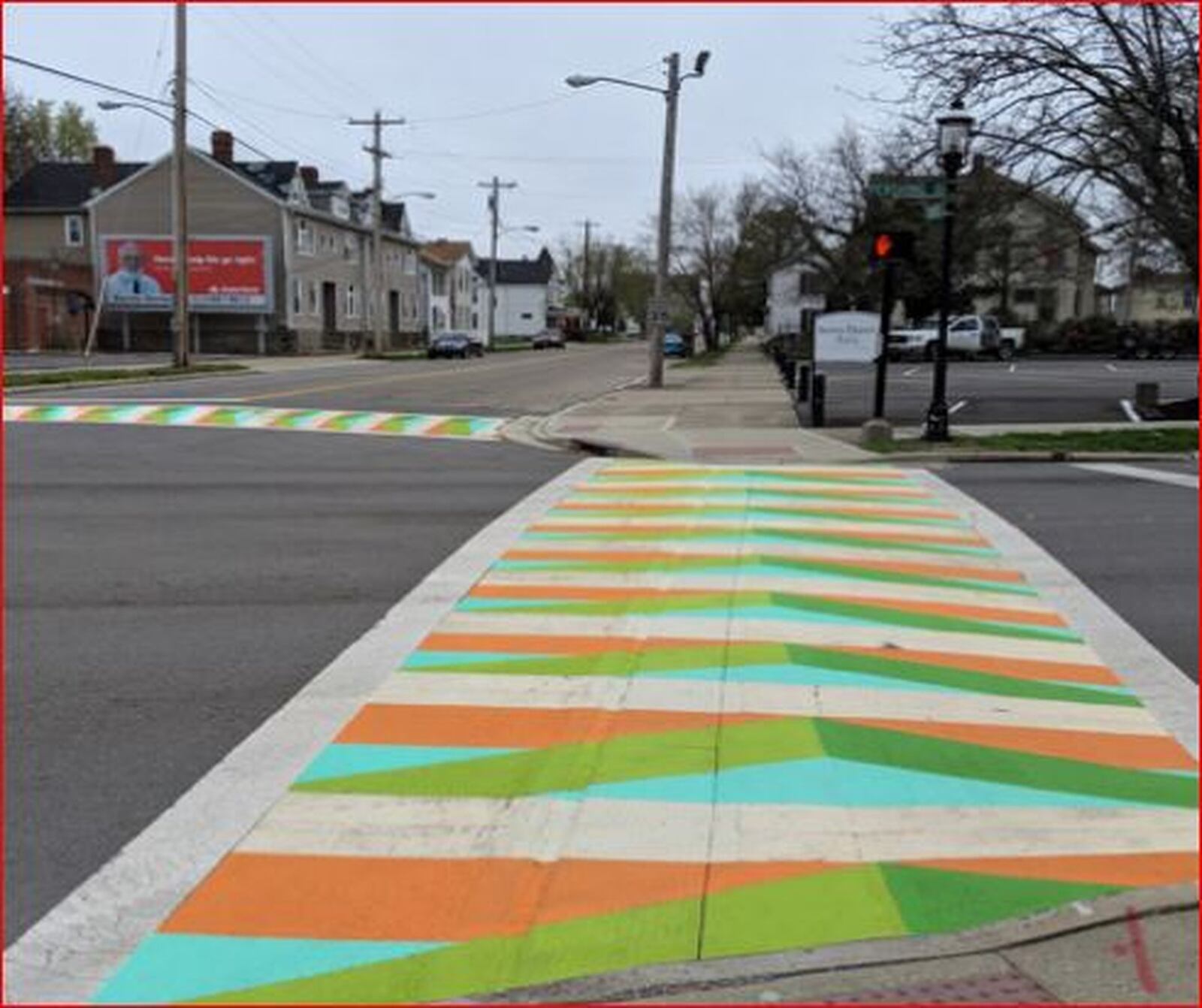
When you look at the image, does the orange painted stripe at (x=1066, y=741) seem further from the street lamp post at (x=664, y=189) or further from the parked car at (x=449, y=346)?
the parked car at (x=449, y=346)

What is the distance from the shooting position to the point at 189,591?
27.3 ft

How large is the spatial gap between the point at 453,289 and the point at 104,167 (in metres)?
41.2

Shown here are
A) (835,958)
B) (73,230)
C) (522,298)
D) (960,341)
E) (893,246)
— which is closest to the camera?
(835,958)

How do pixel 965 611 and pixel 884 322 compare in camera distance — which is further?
pixel 884 322

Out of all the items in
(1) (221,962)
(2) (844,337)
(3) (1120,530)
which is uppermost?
(2) (844,337)

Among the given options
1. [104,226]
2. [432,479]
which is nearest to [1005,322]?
[104,226]

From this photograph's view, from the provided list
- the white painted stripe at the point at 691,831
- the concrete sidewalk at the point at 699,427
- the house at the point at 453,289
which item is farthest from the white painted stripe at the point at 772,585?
the house at the point at 453,289

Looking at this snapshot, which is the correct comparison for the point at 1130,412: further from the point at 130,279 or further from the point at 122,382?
the point at 130,279

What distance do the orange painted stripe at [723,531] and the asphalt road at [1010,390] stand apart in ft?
38.4

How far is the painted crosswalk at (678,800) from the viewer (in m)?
3.65

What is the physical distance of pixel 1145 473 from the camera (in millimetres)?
15789

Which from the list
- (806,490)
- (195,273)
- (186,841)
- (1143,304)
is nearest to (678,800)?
(186,841)

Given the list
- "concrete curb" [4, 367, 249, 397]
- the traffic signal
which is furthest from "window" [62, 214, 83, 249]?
the traffic signal

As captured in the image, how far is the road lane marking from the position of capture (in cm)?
2358
